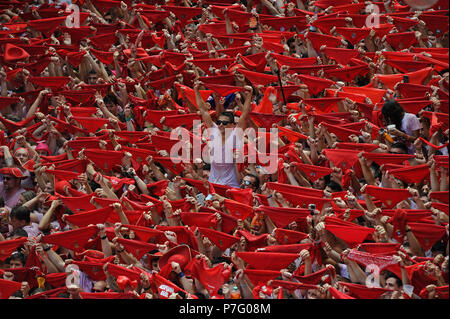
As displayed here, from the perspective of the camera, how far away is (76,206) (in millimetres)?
9648

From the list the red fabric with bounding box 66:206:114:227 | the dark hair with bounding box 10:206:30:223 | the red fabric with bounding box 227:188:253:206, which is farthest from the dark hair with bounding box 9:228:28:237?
the red fabric with bounding box 227:188:253:206

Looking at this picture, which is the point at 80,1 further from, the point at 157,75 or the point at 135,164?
the point at 135,164

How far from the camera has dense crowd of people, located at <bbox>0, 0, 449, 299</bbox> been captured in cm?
812

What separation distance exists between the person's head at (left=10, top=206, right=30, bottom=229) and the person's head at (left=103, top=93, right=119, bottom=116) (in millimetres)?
2689

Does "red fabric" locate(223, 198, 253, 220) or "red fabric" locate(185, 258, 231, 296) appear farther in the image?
"red fabric" locate(223, 198, 253, 220)

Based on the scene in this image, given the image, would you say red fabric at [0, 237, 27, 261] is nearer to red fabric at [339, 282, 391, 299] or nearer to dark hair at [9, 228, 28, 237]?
dark hair at [9, 228, 28, 237]

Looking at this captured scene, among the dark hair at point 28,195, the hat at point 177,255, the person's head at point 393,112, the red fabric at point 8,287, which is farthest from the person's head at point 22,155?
the person's head at point 393,112

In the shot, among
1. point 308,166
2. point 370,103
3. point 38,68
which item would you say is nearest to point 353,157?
point 308,166

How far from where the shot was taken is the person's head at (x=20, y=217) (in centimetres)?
928

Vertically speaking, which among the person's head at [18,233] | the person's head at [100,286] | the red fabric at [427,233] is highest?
the red fabric at [427,233]

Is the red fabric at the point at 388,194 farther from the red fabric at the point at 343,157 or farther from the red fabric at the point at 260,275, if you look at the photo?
the red fabric at the point at 260,275

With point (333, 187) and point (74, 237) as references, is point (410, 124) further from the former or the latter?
point (74, 237)

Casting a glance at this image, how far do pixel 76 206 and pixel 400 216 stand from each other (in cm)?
323

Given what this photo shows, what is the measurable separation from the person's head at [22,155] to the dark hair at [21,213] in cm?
125
